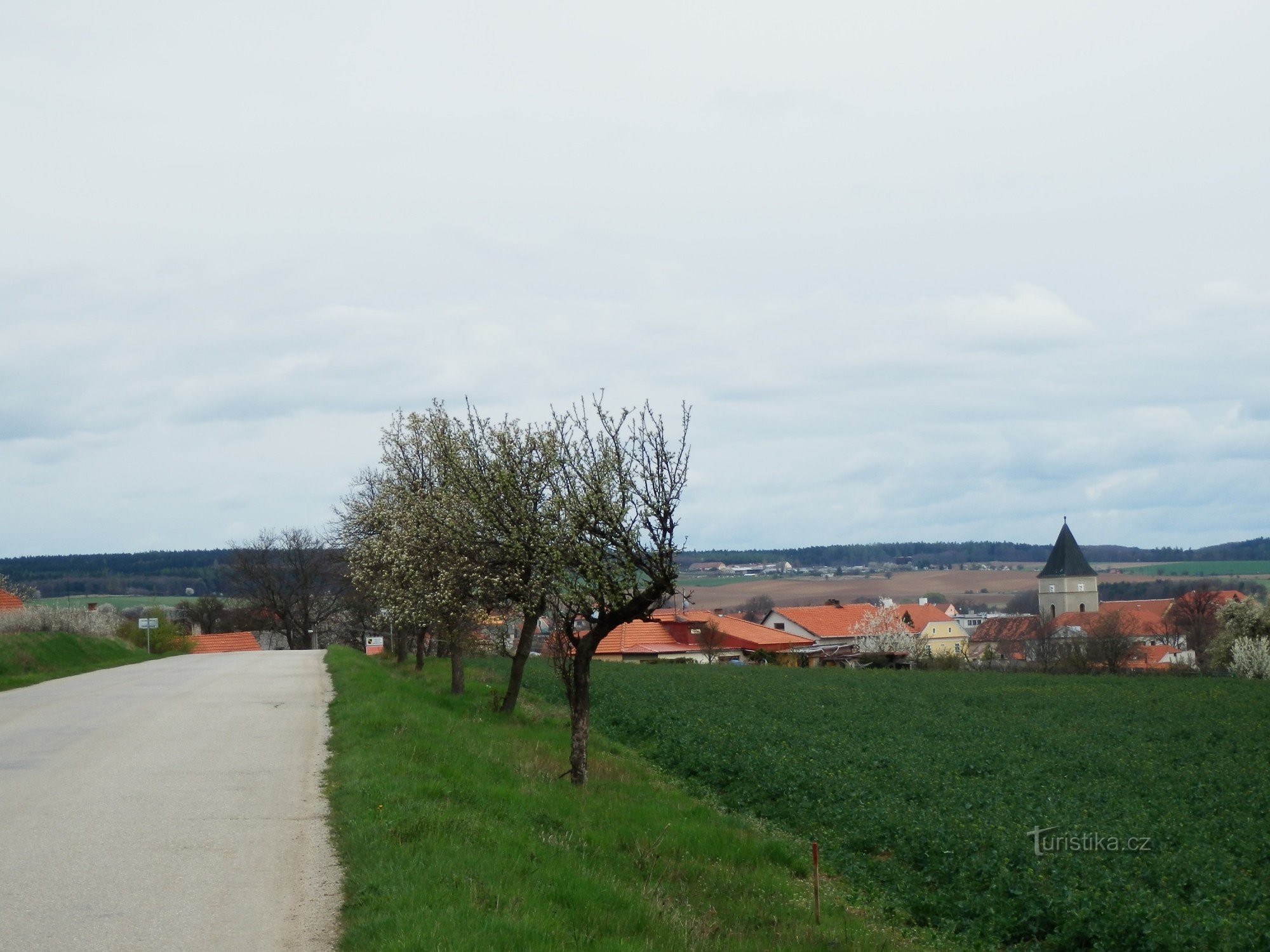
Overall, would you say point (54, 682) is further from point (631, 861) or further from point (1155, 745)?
point (1155, 745)

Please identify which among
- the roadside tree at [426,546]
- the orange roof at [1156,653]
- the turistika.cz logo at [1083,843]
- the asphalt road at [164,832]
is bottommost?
the orange roof at [1156,653]

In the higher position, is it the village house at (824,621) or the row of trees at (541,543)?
the row of trees at (541,543)

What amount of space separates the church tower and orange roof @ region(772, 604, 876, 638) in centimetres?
3452

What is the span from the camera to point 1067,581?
13762cm

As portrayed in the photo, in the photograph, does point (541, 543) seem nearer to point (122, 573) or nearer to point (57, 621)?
point (57, 621)

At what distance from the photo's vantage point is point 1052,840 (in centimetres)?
1262

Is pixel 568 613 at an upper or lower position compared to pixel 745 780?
upper

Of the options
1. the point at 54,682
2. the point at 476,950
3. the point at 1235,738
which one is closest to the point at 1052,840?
the point at 476,950

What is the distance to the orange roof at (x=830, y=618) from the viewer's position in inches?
4313

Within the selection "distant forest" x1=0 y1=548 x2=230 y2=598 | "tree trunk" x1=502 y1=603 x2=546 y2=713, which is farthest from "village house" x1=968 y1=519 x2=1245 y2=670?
"distant forest" x1=0 y1=548 x2=230 y2=598

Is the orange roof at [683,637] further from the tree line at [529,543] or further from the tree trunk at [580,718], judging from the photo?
the tree trunk at [580,718]

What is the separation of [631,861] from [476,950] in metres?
5.45

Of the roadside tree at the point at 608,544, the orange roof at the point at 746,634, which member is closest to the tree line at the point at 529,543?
the roadside tree at the point at 608,544

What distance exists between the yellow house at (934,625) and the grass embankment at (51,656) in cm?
9276
